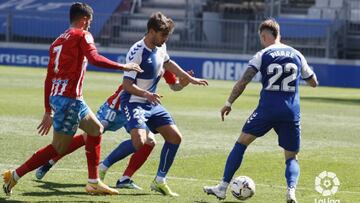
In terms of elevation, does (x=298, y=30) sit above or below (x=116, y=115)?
below

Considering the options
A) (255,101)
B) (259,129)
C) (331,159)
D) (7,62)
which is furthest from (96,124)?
(7,62)

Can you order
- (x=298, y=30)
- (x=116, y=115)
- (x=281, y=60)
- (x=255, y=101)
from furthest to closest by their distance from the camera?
(x=298, y=30)
(x=255, y=101)
(x=116, y=115)
(x=281, y=60)

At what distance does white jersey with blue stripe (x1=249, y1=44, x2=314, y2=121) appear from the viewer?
32.7 ft

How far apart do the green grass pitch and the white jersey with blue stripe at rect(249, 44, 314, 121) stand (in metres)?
0.95

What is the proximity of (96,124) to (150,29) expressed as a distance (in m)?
1.25

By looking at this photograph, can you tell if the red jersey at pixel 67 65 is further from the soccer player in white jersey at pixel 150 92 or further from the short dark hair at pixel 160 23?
the short dark hair at pixel 160 23

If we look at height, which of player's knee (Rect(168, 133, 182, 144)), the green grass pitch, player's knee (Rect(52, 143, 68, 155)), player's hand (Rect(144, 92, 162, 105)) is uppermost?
player's hand (Rect(144, 92, 162, 105))

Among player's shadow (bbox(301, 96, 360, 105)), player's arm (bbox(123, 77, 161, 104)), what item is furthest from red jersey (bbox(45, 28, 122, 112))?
player's shadow (bbox(301, 96, 360, 105))

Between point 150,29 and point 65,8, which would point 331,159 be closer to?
point 150,29

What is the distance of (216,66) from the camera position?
3684 cm

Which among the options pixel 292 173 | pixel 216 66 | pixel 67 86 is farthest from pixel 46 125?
pixel 216 66

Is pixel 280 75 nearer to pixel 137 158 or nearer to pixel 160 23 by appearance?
pixel 160 23

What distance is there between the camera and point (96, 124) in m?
10.0

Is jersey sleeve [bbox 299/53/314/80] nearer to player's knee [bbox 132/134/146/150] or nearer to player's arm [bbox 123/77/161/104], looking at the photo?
player's arm [bbox 123/77/161/104]
